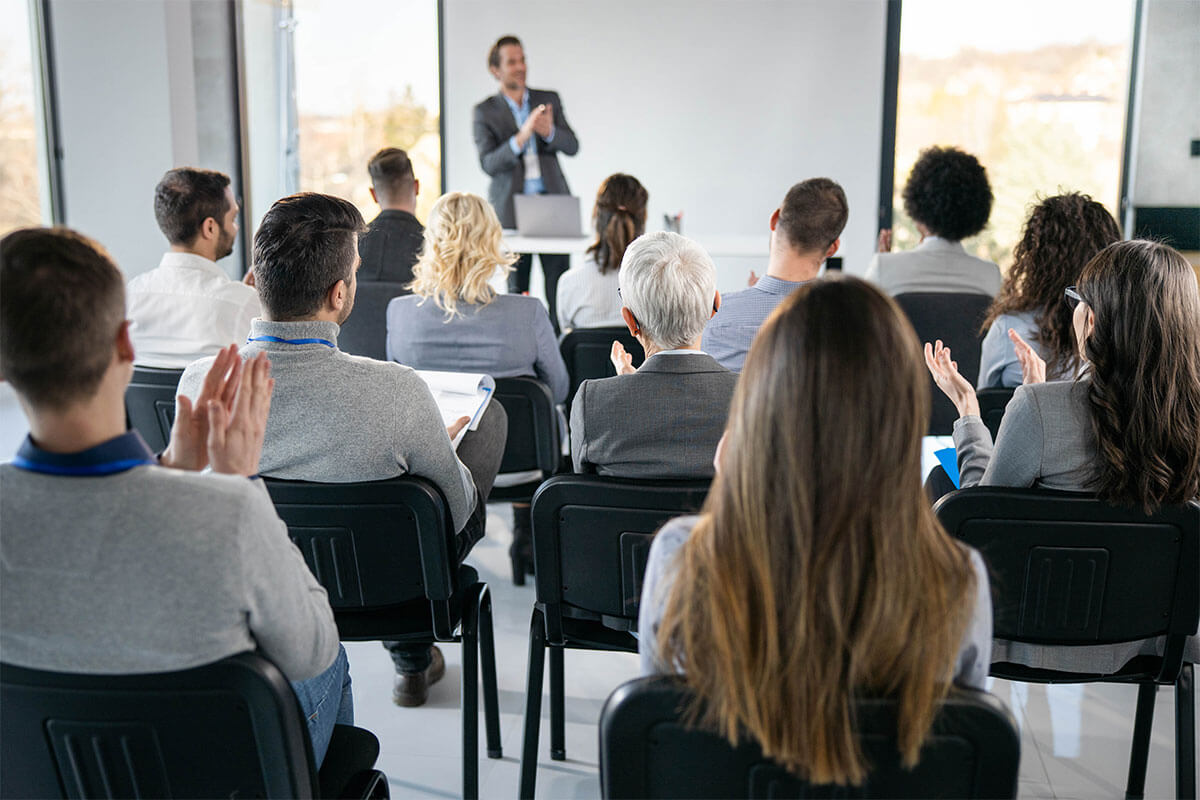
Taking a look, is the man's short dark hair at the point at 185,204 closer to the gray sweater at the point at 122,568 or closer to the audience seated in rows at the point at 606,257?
the audience seated in rows at the point at 606,257

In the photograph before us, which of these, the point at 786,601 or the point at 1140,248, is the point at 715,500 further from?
the point at 1140,248

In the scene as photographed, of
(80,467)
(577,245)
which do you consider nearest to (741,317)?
(80,467)

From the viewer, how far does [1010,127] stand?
23.8 feet

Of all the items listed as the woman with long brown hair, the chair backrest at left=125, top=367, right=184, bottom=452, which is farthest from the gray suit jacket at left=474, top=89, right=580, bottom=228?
the woman with long brown hair

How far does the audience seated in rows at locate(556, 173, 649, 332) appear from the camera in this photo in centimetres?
382

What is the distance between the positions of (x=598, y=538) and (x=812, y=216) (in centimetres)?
153

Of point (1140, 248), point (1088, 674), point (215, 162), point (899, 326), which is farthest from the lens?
point (215, 162)

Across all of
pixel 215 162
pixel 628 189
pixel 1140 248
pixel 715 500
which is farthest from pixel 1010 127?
pixel 715 500

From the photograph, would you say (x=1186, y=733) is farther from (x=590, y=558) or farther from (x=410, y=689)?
(x=410, y=689)

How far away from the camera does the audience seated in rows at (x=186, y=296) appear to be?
114 inches

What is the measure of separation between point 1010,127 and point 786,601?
7097 millimetres

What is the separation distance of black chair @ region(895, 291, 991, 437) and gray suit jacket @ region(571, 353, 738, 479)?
61.9 inches

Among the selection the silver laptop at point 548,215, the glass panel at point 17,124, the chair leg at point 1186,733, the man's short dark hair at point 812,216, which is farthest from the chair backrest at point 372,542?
the glass panel at point 17,124

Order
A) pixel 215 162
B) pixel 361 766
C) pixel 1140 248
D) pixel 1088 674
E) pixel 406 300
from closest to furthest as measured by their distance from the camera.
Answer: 1. pixel 361 766
2. pixel 1140 248
3. pixel 1088 674
4. pixel 406 300
5. pixel 215 162
